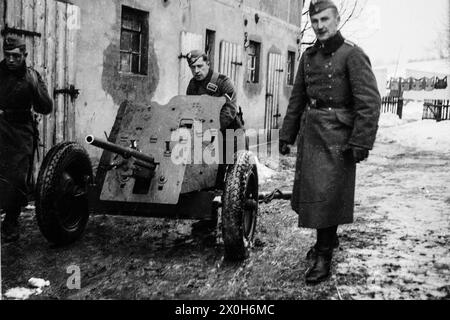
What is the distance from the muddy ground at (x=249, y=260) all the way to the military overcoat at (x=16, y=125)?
1.66 ft

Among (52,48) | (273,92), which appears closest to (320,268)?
(52,48)

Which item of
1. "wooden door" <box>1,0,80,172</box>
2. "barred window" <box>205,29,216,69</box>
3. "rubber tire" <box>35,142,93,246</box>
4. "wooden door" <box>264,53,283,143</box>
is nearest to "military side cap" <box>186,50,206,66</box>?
"rubber tire" <box>35,142,93,246</box>

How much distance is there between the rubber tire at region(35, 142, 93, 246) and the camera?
159 inches

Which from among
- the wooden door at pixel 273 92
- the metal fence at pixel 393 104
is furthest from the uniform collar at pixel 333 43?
the metal fence at pixel 393 104

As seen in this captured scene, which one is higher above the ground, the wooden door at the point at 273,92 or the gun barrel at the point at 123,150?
the wooden door at the point at 273,92

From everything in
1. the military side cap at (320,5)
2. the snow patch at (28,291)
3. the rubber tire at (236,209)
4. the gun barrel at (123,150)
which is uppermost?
the military side cap at (320,5)

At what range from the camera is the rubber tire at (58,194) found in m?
4.05

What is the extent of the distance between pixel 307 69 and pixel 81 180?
223cm

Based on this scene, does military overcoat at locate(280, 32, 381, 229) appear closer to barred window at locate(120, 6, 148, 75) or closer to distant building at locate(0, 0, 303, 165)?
distant building at locate(0, 0, 303, 165)

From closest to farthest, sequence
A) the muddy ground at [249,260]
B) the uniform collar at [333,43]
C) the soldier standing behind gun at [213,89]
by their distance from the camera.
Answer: the muddy ground at [249,260]
the uniform collar at [333,43]
the soldier standing behind gun at [213,89]

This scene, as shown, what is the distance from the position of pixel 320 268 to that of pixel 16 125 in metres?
2.92

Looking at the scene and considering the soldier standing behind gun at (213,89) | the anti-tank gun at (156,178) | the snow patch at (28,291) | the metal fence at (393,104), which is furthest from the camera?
the metal fence at (393,104)

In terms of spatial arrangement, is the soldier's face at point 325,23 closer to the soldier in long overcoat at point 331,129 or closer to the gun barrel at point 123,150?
the soldier in long overcoat at point 331,129
